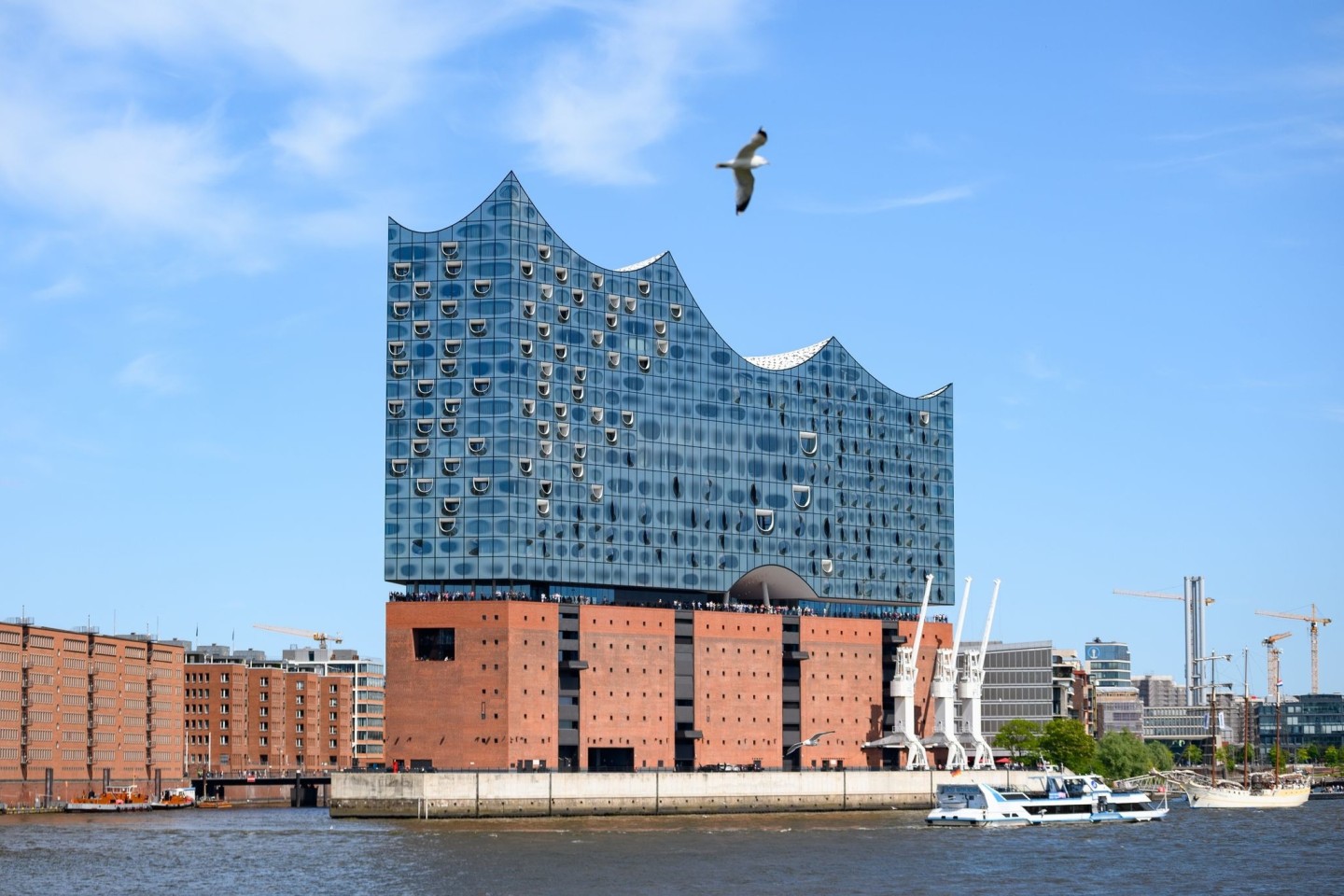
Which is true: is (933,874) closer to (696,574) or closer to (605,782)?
(605,782)

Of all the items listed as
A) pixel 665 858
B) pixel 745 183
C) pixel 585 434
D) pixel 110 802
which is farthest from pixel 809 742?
pixel 745 183

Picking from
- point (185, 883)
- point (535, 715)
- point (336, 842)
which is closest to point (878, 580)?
point (535, 715)

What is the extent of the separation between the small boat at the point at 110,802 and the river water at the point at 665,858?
77.0ft

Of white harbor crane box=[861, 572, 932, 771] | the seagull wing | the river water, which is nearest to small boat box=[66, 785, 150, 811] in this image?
the river water

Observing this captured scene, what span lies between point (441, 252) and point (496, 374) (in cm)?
1189

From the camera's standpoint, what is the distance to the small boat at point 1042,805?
15162cm

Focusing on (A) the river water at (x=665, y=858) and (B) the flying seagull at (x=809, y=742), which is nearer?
(A) the river water at (x=665, y=858)

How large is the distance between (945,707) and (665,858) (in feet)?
267

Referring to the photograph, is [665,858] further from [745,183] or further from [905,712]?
[905,712]

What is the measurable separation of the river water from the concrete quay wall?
4.28 m

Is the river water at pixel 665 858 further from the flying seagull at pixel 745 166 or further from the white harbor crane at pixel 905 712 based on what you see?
the flying seagull at pixel 745 166

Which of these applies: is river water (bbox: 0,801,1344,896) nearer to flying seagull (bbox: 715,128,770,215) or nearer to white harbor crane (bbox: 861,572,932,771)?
white harbor crane (bbox: 861,572,932,771)

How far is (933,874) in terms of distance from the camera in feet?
336

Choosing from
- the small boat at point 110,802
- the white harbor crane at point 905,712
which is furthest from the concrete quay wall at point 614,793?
the small boat at point 110,802
